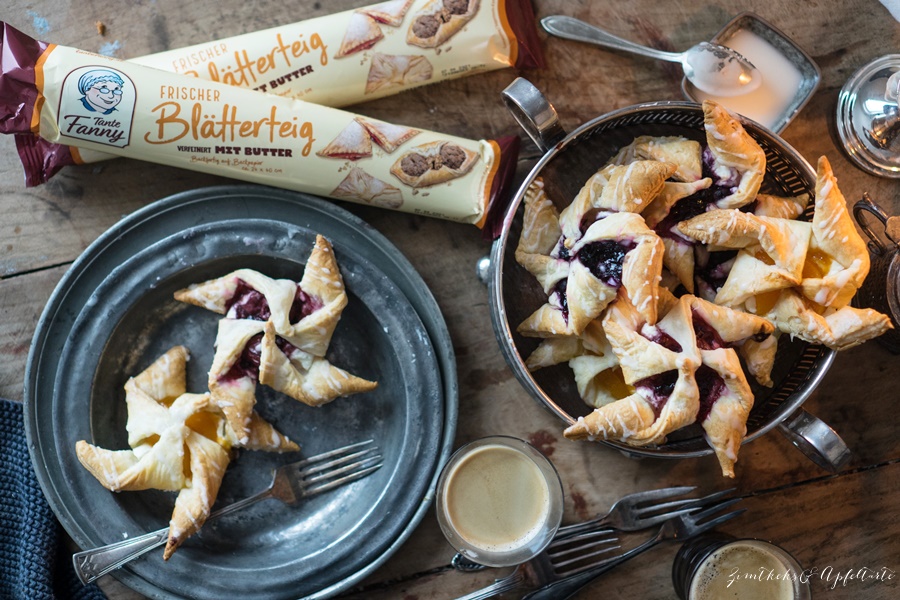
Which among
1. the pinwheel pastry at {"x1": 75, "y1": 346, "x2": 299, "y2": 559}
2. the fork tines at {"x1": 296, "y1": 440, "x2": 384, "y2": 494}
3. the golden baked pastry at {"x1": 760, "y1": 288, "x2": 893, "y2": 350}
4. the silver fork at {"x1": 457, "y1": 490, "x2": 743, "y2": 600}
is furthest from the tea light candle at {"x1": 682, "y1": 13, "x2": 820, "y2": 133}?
the pinwheel pastry at {"x1": 75, "y1": 346, "x2": 299, "y2": 559}

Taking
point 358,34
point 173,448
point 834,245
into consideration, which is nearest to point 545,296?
point 834,245

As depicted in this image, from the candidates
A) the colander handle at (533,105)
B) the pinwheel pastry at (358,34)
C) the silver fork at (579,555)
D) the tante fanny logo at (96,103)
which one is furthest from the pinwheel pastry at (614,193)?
the tante fanny logo at (96,103)

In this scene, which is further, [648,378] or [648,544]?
[648,544]

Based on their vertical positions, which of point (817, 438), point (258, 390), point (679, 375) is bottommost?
point (258, 390)

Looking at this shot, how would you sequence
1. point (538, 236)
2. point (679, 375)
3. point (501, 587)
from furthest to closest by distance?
point (501, 587) < point (538, 236) < point (679, 375)

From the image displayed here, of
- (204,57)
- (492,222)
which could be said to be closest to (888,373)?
(492,222)

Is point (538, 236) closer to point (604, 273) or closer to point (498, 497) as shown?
point (604, 273)

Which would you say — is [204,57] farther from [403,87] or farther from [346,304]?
[346,304]
